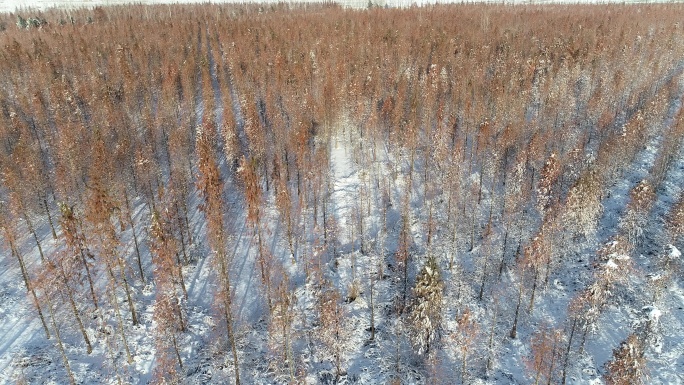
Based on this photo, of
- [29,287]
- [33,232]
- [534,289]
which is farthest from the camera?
[33,232]

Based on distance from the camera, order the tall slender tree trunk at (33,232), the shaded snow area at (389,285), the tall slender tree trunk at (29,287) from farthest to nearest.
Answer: the tall slender tree trunk at (33,232) → the tall slender tree trunk at (29,287) → the shaded snow area at (389,285)

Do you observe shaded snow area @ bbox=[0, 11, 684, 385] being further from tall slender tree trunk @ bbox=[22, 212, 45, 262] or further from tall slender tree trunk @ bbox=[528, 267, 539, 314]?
tall slender tree trunk @ bbox=[22, 212, 45, 262]

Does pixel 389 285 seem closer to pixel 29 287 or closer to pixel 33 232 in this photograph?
pixel 29 287

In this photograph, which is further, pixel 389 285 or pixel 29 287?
pixel 389 285

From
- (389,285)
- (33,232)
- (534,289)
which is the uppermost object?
(33,232)

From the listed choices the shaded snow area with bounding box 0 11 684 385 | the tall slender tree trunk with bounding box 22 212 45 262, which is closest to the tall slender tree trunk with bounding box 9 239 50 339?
the shaded snow area with bounding box 0 11 684 385

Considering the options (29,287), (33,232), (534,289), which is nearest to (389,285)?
(534,289)

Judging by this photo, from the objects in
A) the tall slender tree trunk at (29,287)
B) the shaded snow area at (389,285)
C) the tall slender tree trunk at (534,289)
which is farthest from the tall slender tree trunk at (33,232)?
the tall slender tree trunk at (534,289)

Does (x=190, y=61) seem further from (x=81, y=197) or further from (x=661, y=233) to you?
(x=661, y=233)

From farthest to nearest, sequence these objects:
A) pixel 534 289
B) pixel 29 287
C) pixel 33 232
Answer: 1. pixel 33 232
2. pixel 534 289
3. pixel 29 287

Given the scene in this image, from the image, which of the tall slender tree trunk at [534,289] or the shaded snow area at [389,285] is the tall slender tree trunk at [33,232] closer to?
the shaded snow area at [389,285]

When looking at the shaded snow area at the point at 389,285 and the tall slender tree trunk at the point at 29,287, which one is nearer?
the shaded snow area at the point at 389,285
